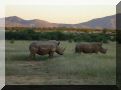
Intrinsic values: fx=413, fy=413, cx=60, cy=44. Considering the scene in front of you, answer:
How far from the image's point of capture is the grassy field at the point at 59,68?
9.04 meters

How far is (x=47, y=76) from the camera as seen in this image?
9.07 meters

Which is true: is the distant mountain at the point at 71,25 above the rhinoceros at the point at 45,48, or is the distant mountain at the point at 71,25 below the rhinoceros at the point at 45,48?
above

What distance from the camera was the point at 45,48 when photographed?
359 inches

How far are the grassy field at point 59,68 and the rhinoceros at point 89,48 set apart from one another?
10cm

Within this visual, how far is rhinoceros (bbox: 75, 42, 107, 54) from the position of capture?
9.01 m

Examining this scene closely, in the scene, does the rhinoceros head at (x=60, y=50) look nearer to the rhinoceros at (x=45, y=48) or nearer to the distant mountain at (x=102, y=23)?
the rhinoceros at (x=45, y=48)

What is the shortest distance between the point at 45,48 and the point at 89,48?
3.18ft

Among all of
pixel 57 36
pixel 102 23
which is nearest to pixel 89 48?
pixel 102 23

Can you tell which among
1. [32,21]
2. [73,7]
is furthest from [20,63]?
[73,7]

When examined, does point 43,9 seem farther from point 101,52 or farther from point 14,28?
point 101,52

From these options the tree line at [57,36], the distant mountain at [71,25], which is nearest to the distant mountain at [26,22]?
the distant mountain at [71,25]

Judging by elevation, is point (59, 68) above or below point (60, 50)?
below

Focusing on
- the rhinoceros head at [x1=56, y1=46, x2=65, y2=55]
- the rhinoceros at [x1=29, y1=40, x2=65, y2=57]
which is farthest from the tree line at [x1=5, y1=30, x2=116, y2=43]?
the rhinoceros head at [x1=56, y1=46, x2=65, y2=55]

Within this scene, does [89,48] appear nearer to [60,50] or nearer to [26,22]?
[60,50]
